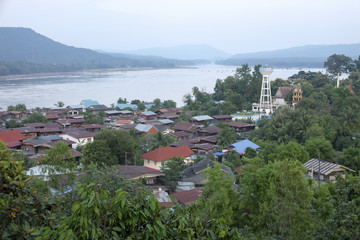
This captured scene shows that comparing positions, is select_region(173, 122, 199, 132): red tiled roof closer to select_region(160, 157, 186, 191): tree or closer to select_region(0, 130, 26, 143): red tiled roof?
select_region(0, 130, 26, 143): red tiled roof

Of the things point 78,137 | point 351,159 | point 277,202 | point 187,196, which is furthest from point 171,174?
point 78,137

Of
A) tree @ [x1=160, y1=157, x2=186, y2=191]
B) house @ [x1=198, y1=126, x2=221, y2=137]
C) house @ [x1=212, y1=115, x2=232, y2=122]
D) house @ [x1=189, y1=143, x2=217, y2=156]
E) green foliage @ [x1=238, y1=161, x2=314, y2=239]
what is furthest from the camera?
house @ [x1=212, y1=115, x2=232, y2=122]

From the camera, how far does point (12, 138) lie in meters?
11.4

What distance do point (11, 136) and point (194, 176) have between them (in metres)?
6.66

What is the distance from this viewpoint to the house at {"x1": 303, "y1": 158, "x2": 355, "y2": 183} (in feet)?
25.7

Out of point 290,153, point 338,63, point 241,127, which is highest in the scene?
point 338,63

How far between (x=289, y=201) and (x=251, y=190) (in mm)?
632

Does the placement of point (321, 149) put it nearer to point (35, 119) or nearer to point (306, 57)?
point (35, 119)

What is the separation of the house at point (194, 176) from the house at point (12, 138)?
564cm

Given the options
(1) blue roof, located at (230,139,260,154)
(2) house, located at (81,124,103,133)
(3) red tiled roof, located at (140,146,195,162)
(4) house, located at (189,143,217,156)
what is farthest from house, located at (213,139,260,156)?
(2) house, located at (81,124,103,133)

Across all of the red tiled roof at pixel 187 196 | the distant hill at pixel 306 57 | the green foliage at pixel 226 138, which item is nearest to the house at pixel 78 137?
the green foliage at pixel 226 138

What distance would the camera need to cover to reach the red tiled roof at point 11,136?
11262mm

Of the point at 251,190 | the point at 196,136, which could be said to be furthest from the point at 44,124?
the point at 251,190

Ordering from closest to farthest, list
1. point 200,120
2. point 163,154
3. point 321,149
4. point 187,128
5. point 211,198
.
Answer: point 211,198 < point 321,149 < point 163,154 < point 187,128 < point 200,120
